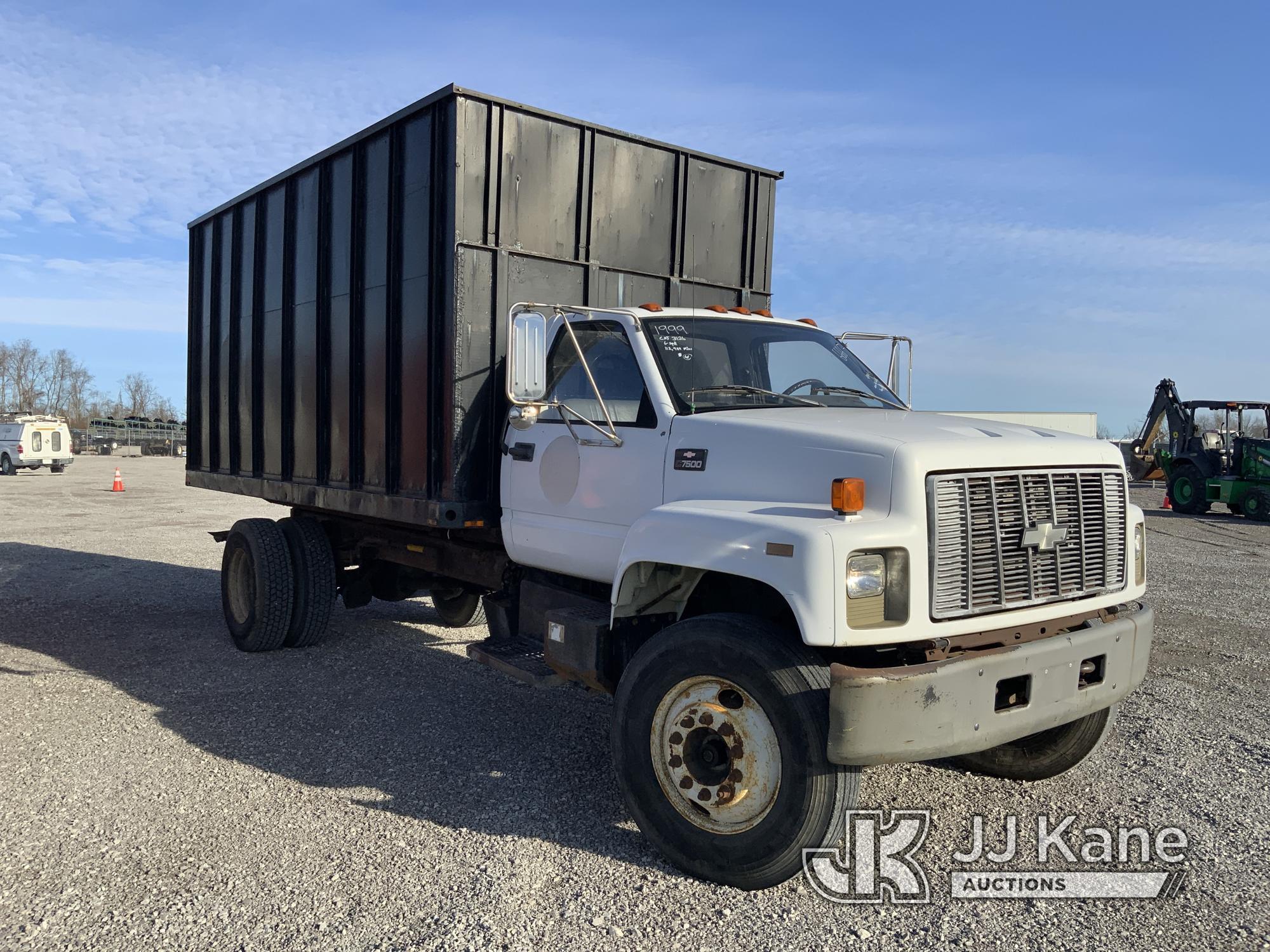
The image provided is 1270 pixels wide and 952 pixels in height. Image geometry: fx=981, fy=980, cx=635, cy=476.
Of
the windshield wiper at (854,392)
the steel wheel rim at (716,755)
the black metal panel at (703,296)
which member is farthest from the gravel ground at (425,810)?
the black metal panel at (703,296)

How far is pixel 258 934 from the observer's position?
3.36 meters

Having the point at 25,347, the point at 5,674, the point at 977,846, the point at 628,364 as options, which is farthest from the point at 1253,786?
the point at 25,347

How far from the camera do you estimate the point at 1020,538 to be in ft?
12.7

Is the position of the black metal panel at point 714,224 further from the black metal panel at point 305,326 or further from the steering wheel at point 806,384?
the black metal panel at point 305,326

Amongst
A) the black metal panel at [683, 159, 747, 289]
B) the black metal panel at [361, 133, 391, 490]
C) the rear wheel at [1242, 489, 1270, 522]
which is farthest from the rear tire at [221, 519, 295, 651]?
the rear wheel at [1242, 489, 1270, 522]

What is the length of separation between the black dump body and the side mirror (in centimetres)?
107

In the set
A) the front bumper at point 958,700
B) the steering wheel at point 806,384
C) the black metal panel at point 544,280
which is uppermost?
the black metal panel at point 544,280

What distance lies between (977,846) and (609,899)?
165cm

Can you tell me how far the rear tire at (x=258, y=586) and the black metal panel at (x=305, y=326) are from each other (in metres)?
0.67

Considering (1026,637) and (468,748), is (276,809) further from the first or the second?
(1026,637)

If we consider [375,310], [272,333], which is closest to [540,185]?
[375,310]

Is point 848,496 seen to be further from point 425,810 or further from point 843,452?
point 425,810

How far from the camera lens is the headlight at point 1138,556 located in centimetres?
444

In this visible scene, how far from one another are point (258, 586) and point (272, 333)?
2.01 meters
